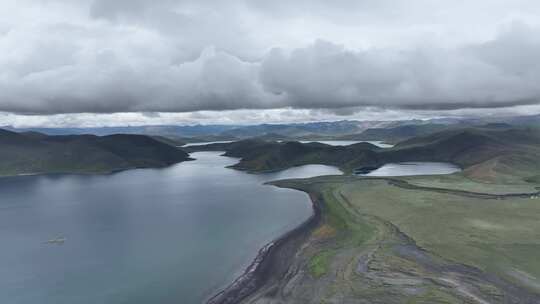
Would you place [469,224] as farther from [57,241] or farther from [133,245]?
[57,241]

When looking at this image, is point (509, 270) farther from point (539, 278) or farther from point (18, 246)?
point (18, 246)

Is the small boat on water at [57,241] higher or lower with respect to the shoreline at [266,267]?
lower

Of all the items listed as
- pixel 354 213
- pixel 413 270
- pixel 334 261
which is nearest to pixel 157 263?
pixel 334 261

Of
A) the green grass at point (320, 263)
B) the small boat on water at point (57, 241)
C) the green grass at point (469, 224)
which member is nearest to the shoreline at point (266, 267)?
the green grass at point (320, 263)

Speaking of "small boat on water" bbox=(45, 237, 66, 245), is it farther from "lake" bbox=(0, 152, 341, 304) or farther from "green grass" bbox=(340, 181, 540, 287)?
"green grass" bbox=(340, 181, 540, 287)

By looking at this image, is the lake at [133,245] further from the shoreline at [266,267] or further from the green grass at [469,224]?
the green grass at [469,224]

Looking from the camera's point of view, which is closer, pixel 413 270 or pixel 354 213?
pixel 413 270

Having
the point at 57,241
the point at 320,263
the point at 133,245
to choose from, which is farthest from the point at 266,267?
the point at 57,241
